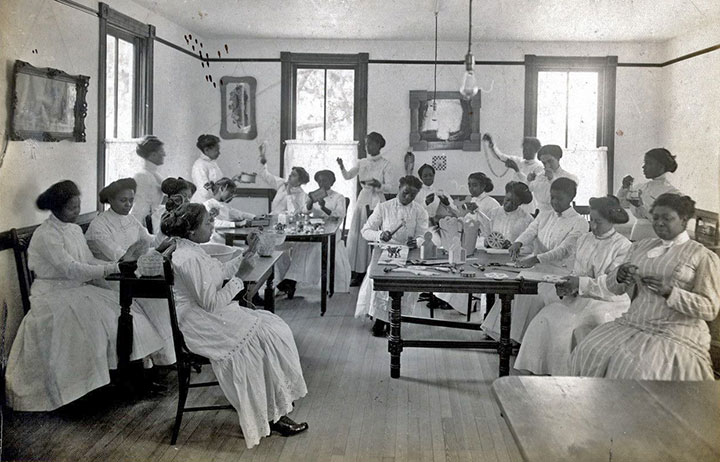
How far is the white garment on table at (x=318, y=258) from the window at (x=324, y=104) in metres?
2.05

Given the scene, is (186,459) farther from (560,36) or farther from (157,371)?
(560,36)

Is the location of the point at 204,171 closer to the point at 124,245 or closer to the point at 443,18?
the point at 124,245

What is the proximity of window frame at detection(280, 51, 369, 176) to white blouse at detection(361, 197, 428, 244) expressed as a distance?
1.32 metres

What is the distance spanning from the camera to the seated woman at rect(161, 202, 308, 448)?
3451 millimetres

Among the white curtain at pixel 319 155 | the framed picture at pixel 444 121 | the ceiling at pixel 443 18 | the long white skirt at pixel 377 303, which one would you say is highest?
the ceiling at pixel 443 18

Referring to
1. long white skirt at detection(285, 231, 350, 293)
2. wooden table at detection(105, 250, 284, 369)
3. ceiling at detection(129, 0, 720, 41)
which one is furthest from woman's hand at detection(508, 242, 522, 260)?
long white skirt at detection(285, 231, 350, 293)

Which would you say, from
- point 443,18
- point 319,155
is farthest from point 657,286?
point 319,155

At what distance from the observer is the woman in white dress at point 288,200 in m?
5.57

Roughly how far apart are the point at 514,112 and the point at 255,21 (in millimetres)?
1629

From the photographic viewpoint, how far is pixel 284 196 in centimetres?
591

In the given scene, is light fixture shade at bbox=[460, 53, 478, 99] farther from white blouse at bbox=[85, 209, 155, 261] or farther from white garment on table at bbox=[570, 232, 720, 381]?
white blouse at bbox=[85, 209, 155, 261]

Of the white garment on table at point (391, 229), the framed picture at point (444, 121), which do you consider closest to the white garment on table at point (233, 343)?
the framed picture at point (444, 121)

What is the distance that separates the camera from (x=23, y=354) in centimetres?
366

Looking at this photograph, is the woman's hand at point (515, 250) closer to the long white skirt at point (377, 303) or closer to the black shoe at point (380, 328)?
the long white skirt at point (377, 303)
